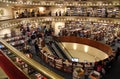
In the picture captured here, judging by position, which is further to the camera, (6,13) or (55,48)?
(6,13)

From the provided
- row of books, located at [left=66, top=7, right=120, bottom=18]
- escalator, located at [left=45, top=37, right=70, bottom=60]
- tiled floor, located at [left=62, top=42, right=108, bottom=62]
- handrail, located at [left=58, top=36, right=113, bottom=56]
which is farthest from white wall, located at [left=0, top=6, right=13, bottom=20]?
tiled floor, located at [left=62, top=42, right=108, bottom=62]

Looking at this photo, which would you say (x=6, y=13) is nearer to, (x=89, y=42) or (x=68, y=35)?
(x=68, y=35)

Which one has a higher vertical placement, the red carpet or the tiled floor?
the red carpet

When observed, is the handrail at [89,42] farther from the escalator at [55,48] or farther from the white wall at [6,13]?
the white wall at [6,13]

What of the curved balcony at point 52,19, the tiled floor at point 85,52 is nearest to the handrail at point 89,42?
the tiled floor at point 85,52

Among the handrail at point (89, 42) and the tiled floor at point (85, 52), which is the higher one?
the handrail at point (89, 42)

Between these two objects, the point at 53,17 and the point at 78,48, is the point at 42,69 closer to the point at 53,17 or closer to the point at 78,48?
the point at 78,48

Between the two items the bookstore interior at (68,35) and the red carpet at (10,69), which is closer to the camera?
the red carpet at (10,69)

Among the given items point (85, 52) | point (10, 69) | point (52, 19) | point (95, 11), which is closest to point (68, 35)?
point (85, 52)

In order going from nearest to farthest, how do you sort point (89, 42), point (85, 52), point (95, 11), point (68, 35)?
point (89, 42) → point (85, 52) → point (68, 35) → point (95, 11)

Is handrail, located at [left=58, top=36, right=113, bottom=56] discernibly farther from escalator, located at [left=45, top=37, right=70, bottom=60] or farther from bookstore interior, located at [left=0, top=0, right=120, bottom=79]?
escalator, located at [left=45, top=37, right=70, bottom=60]

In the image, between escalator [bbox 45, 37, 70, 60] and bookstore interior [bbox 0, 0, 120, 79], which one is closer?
bookstore interior [bbox 0, 0, 120, 79]

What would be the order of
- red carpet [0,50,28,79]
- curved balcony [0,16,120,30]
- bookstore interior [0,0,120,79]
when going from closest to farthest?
1. red carpet [0,50,28,79]
2. bookstore interior [0,0,120,79]
3. curved balcony [0,16,120,30]

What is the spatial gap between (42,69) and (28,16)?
20.0m
